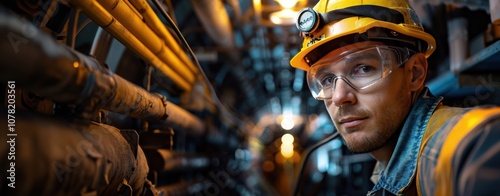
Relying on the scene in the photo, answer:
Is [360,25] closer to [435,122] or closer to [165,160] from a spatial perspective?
[435,122]

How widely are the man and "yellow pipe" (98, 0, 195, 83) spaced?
0.66m

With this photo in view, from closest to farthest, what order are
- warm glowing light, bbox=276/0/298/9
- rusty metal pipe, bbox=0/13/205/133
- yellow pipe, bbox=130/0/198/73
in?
rusty metal pipe, bbox=0/13/205/133 < yellow pipe, bbox=130/0/198/73 < warm glowing light, bbox=276/0/298/9

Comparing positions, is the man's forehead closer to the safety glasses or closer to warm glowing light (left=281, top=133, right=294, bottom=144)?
the safety glasses

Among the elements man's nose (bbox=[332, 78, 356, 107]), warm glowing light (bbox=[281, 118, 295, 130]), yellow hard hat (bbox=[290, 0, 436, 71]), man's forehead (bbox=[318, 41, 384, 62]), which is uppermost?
yellow hard hat (bbox=[290, 0, 436, 71])

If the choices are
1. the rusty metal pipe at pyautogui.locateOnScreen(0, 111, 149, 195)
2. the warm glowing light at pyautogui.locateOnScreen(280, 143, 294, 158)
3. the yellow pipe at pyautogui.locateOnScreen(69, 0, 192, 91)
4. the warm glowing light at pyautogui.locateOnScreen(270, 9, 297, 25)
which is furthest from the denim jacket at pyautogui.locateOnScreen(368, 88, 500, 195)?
the warm glowing light at pyautogui.locateOnScreen(280, 143, 294, 158)

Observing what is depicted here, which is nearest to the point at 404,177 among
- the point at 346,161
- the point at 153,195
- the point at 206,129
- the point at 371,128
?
the point at 371,128

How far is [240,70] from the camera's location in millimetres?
5840

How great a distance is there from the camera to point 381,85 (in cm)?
154

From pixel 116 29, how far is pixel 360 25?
0.92 metres

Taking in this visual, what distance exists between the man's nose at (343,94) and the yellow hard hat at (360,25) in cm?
19

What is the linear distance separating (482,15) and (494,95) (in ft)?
2.03

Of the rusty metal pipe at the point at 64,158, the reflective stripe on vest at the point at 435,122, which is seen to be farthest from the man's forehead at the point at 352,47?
the rusty metal pipe at the point at 64,158

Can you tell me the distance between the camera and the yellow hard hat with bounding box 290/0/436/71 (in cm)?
160

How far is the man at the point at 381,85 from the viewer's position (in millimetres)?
1338
